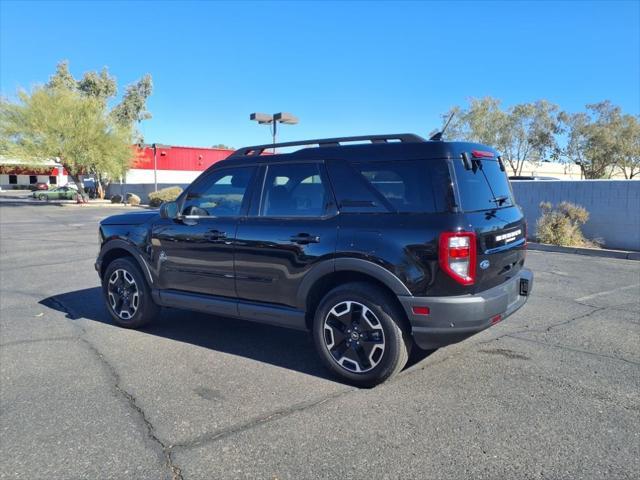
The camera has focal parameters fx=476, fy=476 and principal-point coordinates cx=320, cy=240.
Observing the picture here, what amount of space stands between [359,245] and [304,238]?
53cm

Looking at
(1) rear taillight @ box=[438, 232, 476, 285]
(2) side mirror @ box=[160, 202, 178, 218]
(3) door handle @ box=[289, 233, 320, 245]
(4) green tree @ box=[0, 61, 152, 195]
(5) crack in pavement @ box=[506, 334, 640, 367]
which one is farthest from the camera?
(4) green tree @ box=[0, 61, 152, 195]

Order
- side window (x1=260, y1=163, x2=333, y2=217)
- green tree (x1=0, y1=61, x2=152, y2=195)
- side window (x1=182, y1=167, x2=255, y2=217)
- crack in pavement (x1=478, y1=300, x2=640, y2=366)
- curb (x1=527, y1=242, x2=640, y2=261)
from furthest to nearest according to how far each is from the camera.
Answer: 1. green tree (x1=0, y1=61, x2=152, y2=195)
2. curb (x1=527, y1=242, x2=640, y2=261)
3. side window (x1=182, y1=167, x2=255, y2=217)
4. crack in pavement (x1=478, y1=300, x2=640, y2=366)
5. side window (x1=260, y1=163, x2=333, y2=217)

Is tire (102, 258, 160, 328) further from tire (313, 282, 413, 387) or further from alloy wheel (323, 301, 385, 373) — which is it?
alloy wheel (323, 301, 385, 373)

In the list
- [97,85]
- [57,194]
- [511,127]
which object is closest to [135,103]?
[97,85]

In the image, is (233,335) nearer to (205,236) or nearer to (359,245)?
(205,236)

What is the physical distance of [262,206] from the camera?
4395 millimetres

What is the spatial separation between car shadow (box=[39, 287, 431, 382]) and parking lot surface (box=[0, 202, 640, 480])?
0.09ft

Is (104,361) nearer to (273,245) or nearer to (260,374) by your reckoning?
(260,374)

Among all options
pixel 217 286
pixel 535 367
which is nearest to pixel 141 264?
pixel 217 286

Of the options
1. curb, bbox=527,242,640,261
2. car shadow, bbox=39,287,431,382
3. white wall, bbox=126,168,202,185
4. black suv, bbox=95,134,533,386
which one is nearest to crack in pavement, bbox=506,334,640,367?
black suv, bbox=95,134,533,386

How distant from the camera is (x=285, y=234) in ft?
13.5

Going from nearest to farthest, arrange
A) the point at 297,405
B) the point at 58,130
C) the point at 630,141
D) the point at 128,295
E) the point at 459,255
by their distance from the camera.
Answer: the point at 459,255, the point at 297,405, the point at 128,295, the point at 630,141, the point at 58,130

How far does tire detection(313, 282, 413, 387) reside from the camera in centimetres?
367

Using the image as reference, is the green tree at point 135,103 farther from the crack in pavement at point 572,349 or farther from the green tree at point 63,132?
the crack in pavement at point 572,349
